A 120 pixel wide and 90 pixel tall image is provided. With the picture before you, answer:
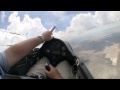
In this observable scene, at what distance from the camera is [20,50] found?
1.01 metres

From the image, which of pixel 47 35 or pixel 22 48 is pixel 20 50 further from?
pixel 47 35

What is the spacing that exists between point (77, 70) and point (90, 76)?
101 millimetres

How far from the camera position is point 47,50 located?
112 cm

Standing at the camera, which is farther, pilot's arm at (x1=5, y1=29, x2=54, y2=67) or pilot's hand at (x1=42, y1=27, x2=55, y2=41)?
pilot's hand at (x1=42, y1=27, x2=55, y2=41)

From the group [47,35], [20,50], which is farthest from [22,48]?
[47,35]

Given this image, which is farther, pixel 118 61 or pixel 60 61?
pixel 118 61

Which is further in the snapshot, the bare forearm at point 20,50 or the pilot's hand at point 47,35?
the pilot's hand at point 47,35

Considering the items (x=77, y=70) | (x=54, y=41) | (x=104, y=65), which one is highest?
(x=54, y=41)

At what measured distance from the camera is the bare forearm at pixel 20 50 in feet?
3.18

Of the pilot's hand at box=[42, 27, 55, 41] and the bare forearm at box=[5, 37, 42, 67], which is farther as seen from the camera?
the pilot's hand at box=[42, 27, 55, 41]

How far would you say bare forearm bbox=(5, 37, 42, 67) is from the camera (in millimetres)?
971
